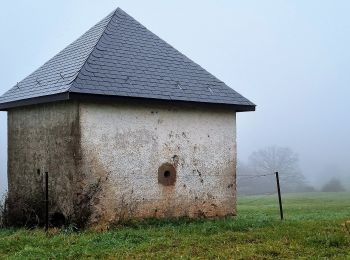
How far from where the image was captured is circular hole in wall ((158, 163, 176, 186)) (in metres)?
14.3

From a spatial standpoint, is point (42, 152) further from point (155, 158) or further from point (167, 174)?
point (167, 174)

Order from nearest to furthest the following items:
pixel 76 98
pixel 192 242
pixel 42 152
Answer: pixel 192 242 → pixel 76 98 → pixel 42 152

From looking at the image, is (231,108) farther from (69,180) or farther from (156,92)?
(69,180)

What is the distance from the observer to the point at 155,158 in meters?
14.2

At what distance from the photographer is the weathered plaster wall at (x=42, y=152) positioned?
13.2m

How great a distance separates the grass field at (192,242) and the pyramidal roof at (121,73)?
3.47 metres

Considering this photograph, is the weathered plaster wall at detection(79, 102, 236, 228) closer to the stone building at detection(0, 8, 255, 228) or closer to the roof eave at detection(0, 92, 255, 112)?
the stone building at detection(0, 8, 255, 228)

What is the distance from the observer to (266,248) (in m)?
9.96

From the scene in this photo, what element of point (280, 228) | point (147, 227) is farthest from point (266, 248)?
point (147, 227)

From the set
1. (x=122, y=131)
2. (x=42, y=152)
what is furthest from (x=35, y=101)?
(x=122, y=131)

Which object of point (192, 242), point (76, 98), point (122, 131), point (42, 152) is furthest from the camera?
point (42, 152)

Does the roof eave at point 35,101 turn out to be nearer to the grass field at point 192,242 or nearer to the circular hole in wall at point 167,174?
the grass field at point 192,242

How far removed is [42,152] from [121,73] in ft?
9.97

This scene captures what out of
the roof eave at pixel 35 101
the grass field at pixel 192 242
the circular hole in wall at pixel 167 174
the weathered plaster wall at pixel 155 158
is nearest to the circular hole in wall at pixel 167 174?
the circular hole in wall at pixel 167 174
